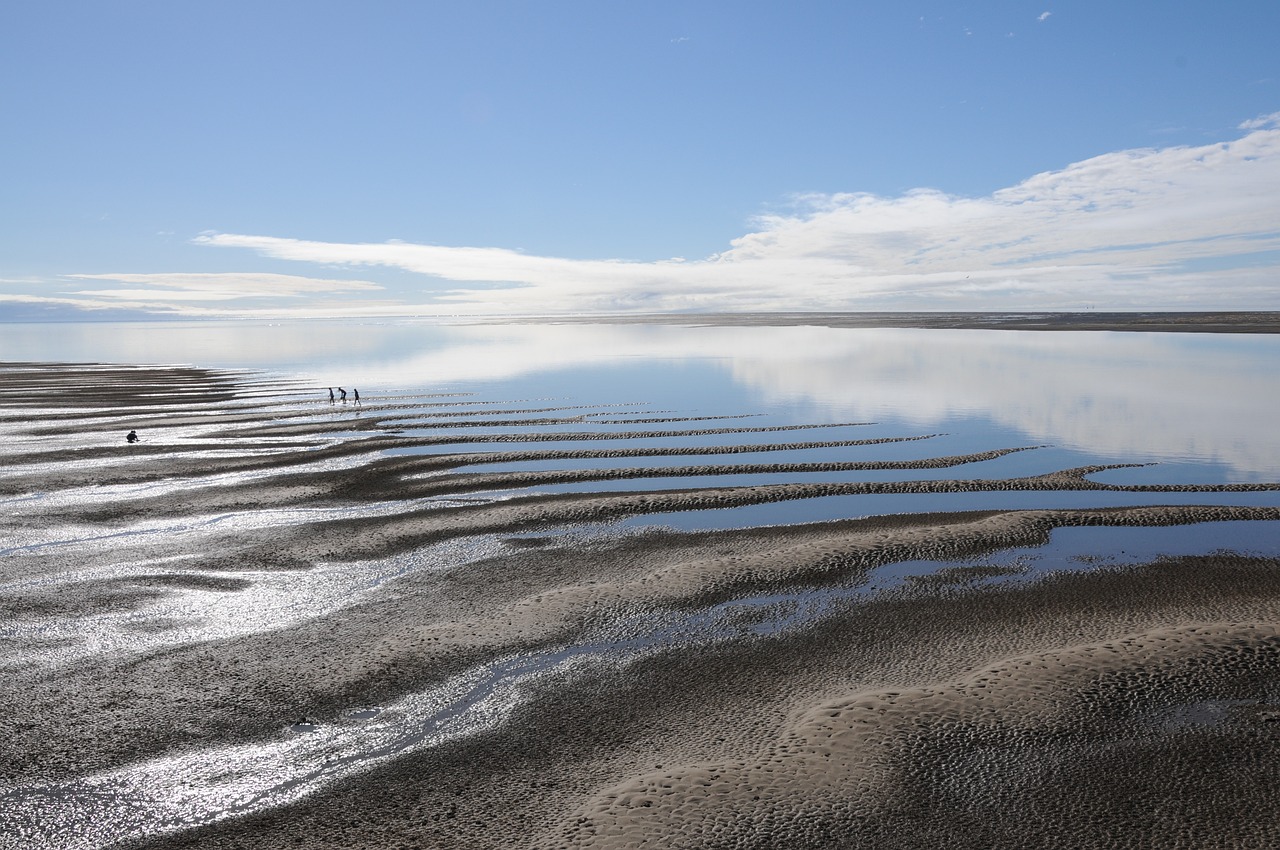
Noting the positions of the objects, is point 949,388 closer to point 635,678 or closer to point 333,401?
point 333,401

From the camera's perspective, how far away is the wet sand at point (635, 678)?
11242 mm

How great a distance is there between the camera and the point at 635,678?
51.4 feet

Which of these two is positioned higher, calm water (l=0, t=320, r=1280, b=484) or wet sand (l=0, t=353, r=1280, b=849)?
calm water (l=0, t=320, r=1280, b=484)

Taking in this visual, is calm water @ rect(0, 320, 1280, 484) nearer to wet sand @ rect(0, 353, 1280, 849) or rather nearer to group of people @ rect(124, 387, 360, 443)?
group of people @ rect(124, 387, 360, 443)

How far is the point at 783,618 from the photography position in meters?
18.8

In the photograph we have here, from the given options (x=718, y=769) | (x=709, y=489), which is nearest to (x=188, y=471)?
(x=709, y=489)

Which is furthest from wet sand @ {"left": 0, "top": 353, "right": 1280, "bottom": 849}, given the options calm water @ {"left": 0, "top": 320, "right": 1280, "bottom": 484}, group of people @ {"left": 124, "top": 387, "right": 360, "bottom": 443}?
group of people @ {"left": 124, "top": 387, "right": 360, "bottom": 443}

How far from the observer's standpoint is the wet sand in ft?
36.9

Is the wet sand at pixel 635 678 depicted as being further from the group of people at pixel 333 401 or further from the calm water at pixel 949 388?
the group of people at pixel 333 401

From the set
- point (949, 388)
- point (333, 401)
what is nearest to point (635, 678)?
point (333, 401)

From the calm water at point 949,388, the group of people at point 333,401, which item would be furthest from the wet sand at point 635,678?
the group of people at point 333,401

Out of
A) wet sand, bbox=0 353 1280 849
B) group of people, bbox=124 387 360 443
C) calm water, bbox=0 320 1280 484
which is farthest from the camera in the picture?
group of people, bbox=124 387 360 443

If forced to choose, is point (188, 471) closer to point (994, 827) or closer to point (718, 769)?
point (718, 769)

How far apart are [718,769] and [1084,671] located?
770 cm
